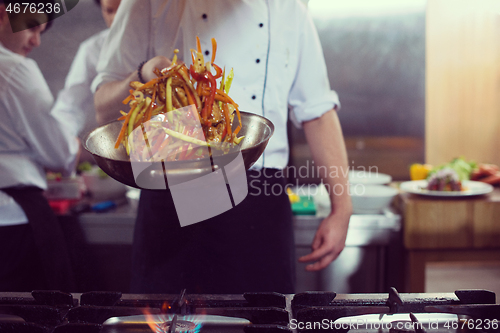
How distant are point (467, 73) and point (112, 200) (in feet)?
5.75

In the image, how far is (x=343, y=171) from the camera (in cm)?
94

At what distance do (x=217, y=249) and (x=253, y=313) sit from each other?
334 mm

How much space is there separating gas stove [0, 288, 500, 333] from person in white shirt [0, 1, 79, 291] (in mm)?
509

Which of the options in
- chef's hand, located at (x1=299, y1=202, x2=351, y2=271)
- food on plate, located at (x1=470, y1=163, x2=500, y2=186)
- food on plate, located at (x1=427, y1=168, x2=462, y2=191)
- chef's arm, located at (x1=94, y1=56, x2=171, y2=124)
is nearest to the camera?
chef's arm, located at (x1=94, y1=56, x2=171, y2=124)

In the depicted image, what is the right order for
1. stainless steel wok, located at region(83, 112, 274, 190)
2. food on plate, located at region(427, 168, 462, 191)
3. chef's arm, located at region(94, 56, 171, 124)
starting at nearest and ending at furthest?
stainless steel wok, located at region(83, 112, 274, 190) → chef's arm, located at region(94, 56, 171, 124) → food on plate, located at region(427, 168, 462, 191)

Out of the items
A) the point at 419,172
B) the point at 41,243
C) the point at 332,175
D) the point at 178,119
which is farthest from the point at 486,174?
the point at 41,243

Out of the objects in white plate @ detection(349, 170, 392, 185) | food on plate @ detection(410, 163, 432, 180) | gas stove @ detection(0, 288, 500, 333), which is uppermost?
gas stove @ detection(0, 288, 500, 333)

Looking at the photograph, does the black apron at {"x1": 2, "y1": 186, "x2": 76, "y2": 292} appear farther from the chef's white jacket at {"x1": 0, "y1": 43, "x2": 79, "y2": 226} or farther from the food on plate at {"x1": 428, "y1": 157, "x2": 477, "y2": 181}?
the food on plate at {"x1": 428, "y1": 157, "x2": 477, "y2": 181}

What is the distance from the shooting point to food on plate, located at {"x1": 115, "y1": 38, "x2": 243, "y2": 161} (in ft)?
1.58

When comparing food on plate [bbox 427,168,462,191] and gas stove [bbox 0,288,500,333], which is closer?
gas stove [bbox 0,288,500,333]

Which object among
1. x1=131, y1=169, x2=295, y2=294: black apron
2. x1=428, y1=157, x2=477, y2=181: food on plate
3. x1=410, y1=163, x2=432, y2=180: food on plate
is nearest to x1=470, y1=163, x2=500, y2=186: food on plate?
x1=428, y1=157, x2=477, y2=181: food on plate

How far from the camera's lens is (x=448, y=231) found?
4.33ft

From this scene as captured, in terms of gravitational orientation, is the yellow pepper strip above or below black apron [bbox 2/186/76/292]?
above

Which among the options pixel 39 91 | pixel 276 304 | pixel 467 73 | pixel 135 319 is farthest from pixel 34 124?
pixel 467 73
